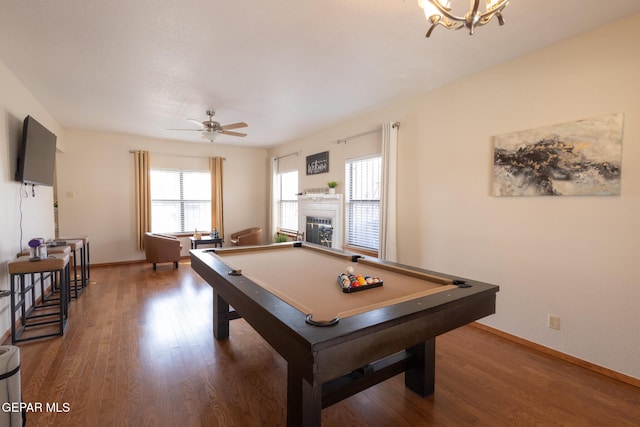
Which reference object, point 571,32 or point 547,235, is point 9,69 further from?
point 547,235

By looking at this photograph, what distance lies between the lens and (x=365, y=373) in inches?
67.3

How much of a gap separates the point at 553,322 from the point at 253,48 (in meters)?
3.62

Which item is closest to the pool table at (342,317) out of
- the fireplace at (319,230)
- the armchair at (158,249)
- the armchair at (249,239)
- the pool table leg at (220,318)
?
the pool table leg at (220,318)

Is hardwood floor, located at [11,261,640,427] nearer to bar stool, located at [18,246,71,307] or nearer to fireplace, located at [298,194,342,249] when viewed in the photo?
bar stool, located at [18,246,71,307]

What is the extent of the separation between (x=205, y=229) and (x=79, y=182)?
2541mm

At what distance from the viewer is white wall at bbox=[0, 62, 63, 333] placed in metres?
2.81

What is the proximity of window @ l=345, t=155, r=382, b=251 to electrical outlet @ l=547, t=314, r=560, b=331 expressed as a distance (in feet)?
6.85

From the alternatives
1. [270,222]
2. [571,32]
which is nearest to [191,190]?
[270,222]

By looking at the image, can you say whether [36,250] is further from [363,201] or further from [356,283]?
[363,201]

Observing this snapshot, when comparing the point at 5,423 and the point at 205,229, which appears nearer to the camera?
the point at 5,423

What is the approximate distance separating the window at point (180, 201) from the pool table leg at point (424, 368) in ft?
19.9

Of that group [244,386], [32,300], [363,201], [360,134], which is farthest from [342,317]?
[32,300]

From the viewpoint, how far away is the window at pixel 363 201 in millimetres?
4445

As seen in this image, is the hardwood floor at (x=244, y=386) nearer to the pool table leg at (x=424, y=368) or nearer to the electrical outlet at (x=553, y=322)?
the pool table leg at (x=424, y=368)
